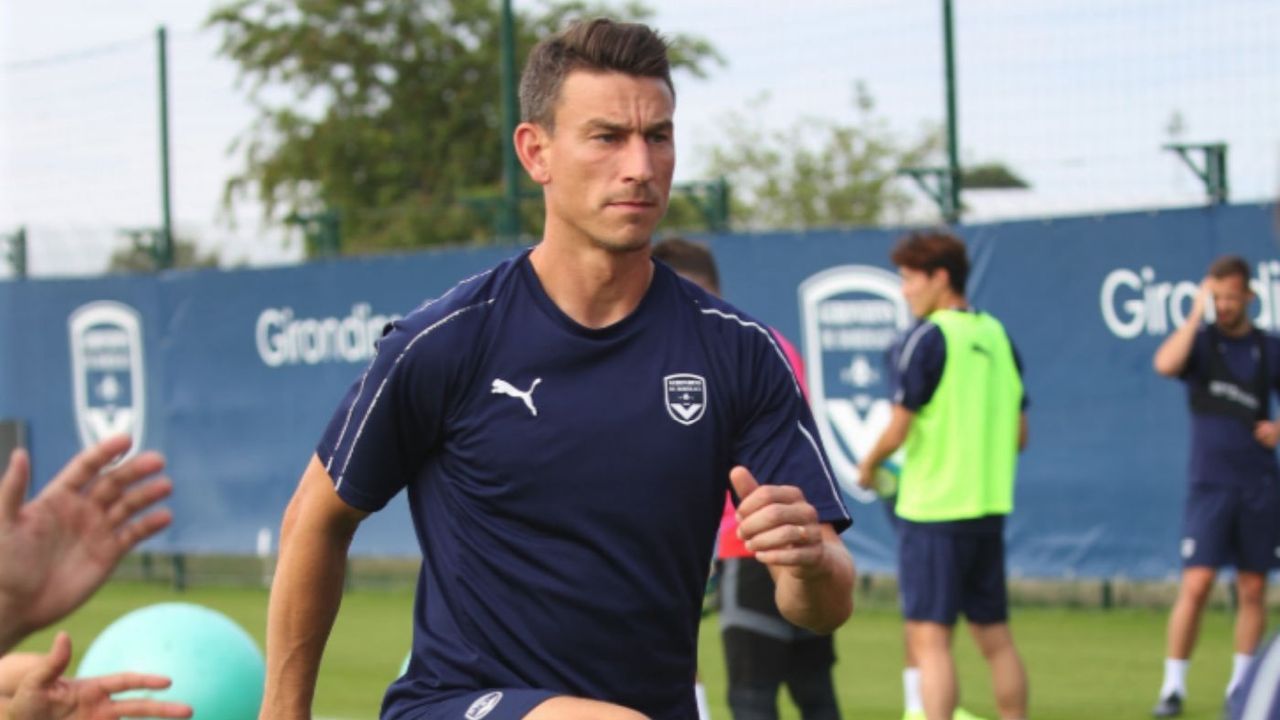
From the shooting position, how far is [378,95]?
128 ft

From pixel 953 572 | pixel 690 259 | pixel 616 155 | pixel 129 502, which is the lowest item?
pixel 953 572

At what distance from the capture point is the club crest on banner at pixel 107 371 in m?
17.2

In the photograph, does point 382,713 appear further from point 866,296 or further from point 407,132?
point 407,132

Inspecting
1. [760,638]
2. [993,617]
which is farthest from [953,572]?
[760,638]

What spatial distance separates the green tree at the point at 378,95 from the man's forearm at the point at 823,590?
31.8 meters

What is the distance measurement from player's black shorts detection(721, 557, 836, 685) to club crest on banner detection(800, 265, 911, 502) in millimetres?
5701

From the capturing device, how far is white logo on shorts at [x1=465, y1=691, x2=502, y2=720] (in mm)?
3859

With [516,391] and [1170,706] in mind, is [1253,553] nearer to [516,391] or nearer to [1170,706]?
[1170,706]

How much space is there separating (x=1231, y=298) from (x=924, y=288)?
6.16 ft

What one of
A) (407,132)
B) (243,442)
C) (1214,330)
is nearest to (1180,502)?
(1214,330)

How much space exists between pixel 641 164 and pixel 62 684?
57.6 inches

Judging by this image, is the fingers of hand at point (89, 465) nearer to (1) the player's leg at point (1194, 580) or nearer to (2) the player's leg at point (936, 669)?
(2) the player's leg at point (936, 669)

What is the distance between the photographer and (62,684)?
140 inches

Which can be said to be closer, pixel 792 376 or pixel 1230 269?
pixel 792 376
